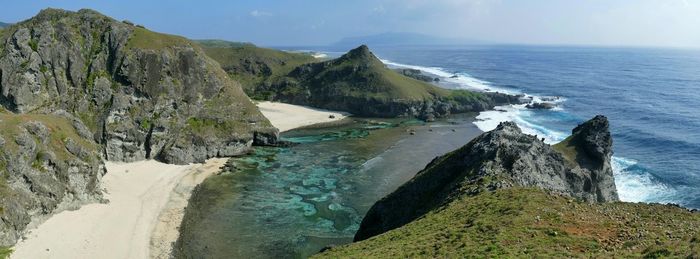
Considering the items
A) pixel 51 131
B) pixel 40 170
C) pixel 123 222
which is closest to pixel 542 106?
pixel 123 222

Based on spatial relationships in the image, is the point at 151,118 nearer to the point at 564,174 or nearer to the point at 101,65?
the point at 101,65

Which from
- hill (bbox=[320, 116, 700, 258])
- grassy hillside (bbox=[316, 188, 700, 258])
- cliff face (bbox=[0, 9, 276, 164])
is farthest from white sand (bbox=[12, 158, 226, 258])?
grassy hillside (bbox=[316, 188, 700, 258])

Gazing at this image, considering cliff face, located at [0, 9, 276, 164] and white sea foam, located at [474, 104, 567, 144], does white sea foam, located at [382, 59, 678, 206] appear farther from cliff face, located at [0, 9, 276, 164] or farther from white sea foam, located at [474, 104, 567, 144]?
cliff face, located at [0, 9, 276, 164]

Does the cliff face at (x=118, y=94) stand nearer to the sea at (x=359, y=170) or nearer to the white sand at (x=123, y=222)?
the white sand at (x=123, y=222)

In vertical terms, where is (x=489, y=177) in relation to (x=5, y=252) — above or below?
above

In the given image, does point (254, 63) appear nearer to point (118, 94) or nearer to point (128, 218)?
point (118, 94)

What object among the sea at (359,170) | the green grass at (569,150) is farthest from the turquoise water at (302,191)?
the green grass at (569,150)
